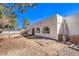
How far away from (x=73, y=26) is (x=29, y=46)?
2.89 ft

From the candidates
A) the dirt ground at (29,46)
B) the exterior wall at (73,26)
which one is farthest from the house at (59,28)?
the dirt ground at (29,46)

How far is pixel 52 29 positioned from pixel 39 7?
0.47 m

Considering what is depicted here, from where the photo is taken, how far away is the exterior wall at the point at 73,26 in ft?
12.5

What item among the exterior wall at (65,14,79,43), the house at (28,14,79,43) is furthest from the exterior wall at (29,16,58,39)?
the exterior wall at (65,14,79,43)

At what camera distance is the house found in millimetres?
3836

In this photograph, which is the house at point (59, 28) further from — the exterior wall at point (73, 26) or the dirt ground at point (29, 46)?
the dirt ground at point (29, 46)

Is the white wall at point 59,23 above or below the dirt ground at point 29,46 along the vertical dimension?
above

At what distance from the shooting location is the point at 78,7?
151 inches

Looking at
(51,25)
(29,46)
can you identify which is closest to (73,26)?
(51,25)

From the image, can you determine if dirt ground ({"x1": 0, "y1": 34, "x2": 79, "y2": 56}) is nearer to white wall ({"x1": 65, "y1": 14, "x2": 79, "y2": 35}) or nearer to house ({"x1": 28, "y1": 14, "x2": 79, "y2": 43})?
house ({"x1": 28, "y1": 14, "x2": 79, "y2": 43})

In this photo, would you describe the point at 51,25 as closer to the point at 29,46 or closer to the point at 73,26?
the point at 73,26

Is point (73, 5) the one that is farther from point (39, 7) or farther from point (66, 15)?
point (39, 7)

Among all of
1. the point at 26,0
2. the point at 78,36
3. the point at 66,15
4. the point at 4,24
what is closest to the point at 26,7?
the point at 26,0

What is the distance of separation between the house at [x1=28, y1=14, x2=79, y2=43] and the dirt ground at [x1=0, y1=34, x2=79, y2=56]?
0.13 m
